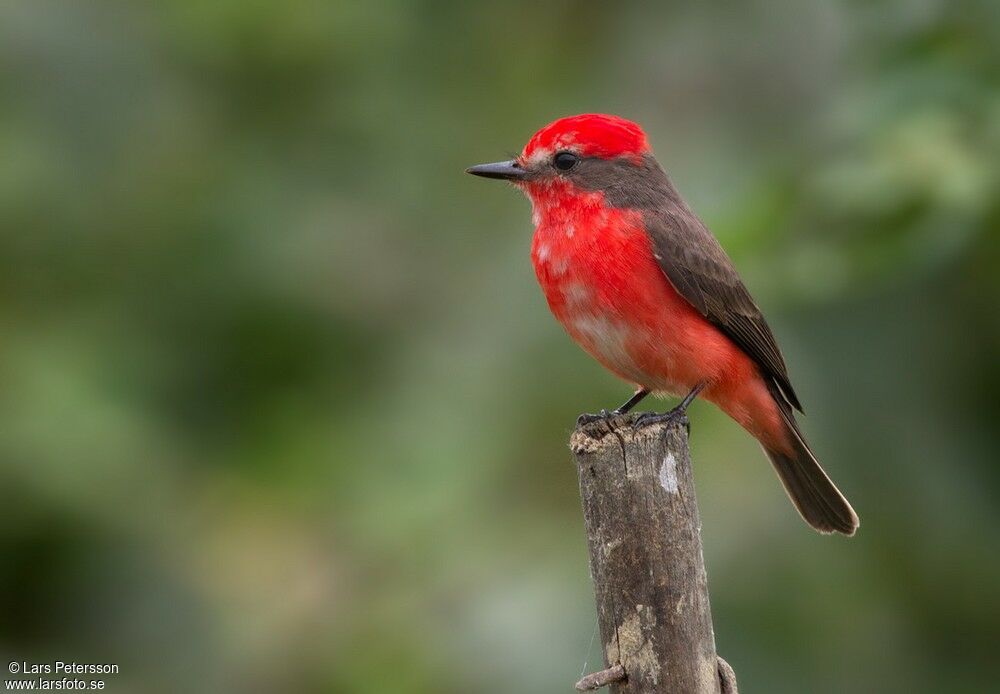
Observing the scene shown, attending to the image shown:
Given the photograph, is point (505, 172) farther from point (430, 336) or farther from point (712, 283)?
point (430, 336)

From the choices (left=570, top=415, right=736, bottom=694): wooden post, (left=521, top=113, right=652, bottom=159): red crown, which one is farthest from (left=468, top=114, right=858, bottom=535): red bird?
(left=570, top=415, right=736, bottom=694): wooden post

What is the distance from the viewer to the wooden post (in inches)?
152

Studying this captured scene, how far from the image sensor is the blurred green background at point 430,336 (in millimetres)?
5445

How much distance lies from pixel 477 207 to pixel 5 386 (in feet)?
9.17

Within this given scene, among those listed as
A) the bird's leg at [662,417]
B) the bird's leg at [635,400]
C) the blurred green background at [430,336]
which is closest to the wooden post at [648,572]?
the bird's leg at [662,417]

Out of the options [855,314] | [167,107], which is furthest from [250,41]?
[855,314]

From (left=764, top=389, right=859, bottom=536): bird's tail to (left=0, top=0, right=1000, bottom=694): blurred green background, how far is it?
0.08m

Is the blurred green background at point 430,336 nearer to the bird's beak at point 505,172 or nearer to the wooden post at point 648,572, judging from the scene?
the bird's beak at point 505,172

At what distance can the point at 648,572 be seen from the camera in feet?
12.8

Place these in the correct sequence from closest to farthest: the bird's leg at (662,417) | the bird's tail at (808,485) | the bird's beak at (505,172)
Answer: the bird's leg at (662,417), the bird's tail at (808,485), the bird's beak at (505,172)

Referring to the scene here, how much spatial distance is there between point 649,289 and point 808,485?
101 cm

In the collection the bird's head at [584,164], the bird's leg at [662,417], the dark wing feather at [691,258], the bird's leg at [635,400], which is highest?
→ the bird's head at [584,164]

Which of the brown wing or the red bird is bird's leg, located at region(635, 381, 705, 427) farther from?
the brown wing

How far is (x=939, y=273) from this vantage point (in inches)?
235
